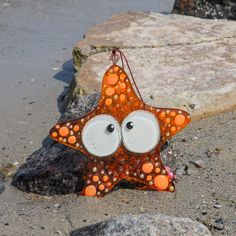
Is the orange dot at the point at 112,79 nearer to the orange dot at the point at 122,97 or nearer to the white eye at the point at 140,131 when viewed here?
the orange dot at the point at 122,97

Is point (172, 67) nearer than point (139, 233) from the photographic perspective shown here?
No

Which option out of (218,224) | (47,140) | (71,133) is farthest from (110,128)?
(47,140)

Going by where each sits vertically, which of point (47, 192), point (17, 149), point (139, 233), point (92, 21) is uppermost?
point (139, 233)

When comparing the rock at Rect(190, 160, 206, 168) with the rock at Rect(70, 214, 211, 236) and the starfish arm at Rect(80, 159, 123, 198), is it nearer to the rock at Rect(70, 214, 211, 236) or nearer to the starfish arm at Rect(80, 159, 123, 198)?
the starfish arm at Rect(80, 159, 123, 198)

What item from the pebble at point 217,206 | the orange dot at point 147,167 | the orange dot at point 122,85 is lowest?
the pebble at point 217,206

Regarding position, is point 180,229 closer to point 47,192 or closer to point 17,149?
point 47,192

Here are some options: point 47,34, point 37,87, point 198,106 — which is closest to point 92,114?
point 198,106

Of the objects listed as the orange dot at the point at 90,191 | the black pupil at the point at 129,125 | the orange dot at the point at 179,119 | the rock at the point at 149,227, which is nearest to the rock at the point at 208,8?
the orange dot at the point at 179,119
